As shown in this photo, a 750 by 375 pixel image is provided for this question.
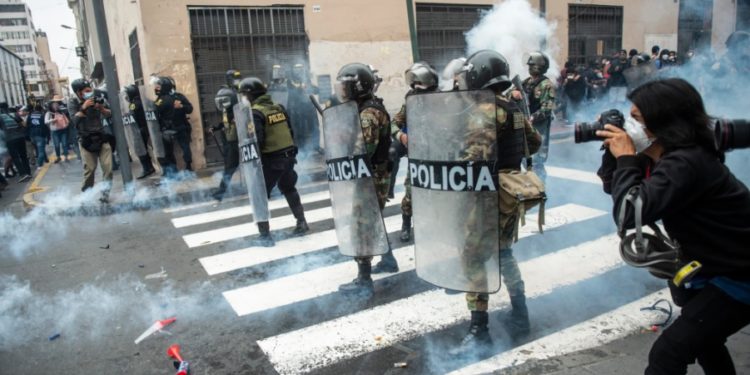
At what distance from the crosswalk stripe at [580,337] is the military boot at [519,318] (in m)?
0.11

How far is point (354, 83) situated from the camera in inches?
154

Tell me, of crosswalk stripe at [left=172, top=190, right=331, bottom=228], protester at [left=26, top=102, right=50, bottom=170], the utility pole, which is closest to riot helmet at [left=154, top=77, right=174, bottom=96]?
the utility pole

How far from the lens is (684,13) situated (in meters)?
18.2

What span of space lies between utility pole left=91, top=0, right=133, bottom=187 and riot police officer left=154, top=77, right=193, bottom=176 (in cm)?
73

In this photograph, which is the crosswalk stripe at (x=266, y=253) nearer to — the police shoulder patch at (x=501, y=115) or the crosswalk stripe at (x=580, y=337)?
the crosswalk stripe at (x=580, y=337)

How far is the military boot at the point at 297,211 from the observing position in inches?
238

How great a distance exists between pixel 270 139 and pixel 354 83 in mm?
2023

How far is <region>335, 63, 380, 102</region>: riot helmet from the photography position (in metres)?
3.89

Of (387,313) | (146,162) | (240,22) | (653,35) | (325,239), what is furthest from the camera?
(653,35)

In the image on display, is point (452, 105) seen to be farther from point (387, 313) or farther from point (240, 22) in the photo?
point (240, 22)

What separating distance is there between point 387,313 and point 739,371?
2.12m

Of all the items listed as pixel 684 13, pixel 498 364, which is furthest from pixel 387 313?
pixel 684 13

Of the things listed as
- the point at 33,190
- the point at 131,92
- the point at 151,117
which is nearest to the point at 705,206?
the point at 151,117

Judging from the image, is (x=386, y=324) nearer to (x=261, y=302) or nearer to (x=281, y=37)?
(x=261, y=302)
